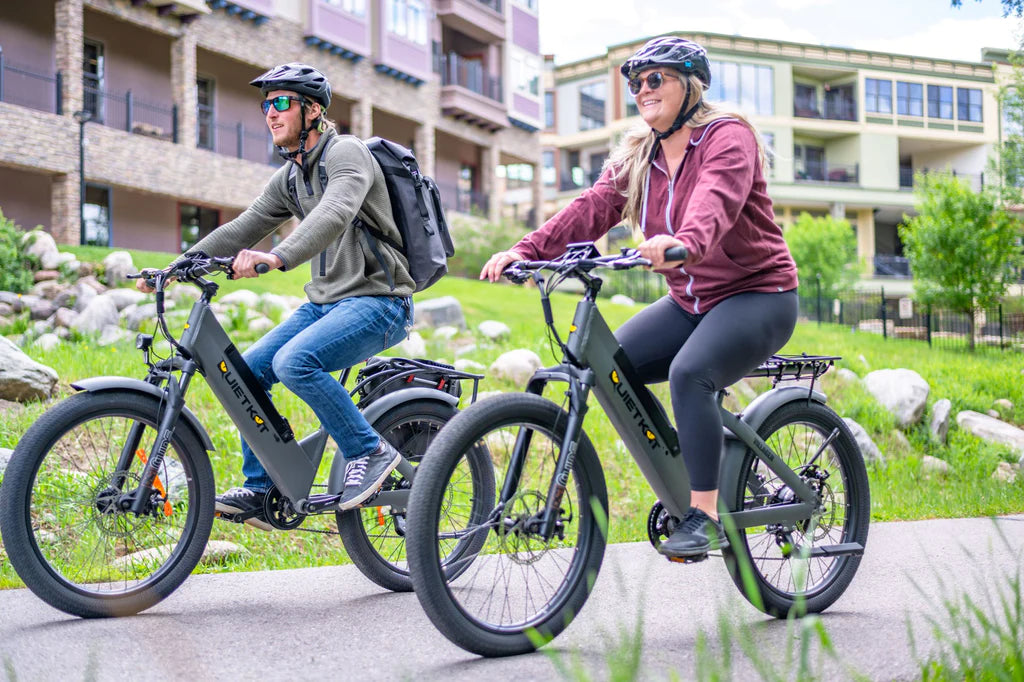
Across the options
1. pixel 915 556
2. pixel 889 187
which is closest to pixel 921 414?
pixel 915 556

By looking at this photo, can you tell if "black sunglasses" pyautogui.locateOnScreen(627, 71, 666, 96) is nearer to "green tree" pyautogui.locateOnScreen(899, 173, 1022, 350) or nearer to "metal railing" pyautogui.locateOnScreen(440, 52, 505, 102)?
"green tree" pyautogui.locateOnScreen(899, 173, 1022, 350)

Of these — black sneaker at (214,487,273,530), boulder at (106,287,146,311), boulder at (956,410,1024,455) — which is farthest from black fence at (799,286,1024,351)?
boulder at (106,287,146,311)

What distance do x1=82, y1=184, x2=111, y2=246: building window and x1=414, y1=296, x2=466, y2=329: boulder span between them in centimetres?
1331

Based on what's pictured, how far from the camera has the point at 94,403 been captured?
160 inches

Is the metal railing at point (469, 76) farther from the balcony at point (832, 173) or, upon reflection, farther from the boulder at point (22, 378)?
the boulder at point (22, 378)

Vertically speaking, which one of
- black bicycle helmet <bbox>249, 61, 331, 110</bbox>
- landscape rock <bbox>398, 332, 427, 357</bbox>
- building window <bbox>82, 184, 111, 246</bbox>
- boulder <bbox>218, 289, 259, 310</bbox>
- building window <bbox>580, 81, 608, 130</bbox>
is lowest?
landscape rock <bbox>398, 332, 427, 357</bbox>

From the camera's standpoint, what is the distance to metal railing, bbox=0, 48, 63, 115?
24.1m

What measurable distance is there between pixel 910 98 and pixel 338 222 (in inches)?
2362

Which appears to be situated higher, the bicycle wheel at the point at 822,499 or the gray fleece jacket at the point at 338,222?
the gray fleece jacket at the point at 338,222

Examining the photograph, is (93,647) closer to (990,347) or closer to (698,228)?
(698,228)

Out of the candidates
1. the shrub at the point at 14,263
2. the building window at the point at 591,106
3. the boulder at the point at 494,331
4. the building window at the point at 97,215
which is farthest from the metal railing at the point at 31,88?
the building window at the point at 591,106

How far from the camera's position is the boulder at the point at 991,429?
40.8 feet

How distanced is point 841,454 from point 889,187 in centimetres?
5660

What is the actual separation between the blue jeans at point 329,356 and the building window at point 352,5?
27688 millimetres
